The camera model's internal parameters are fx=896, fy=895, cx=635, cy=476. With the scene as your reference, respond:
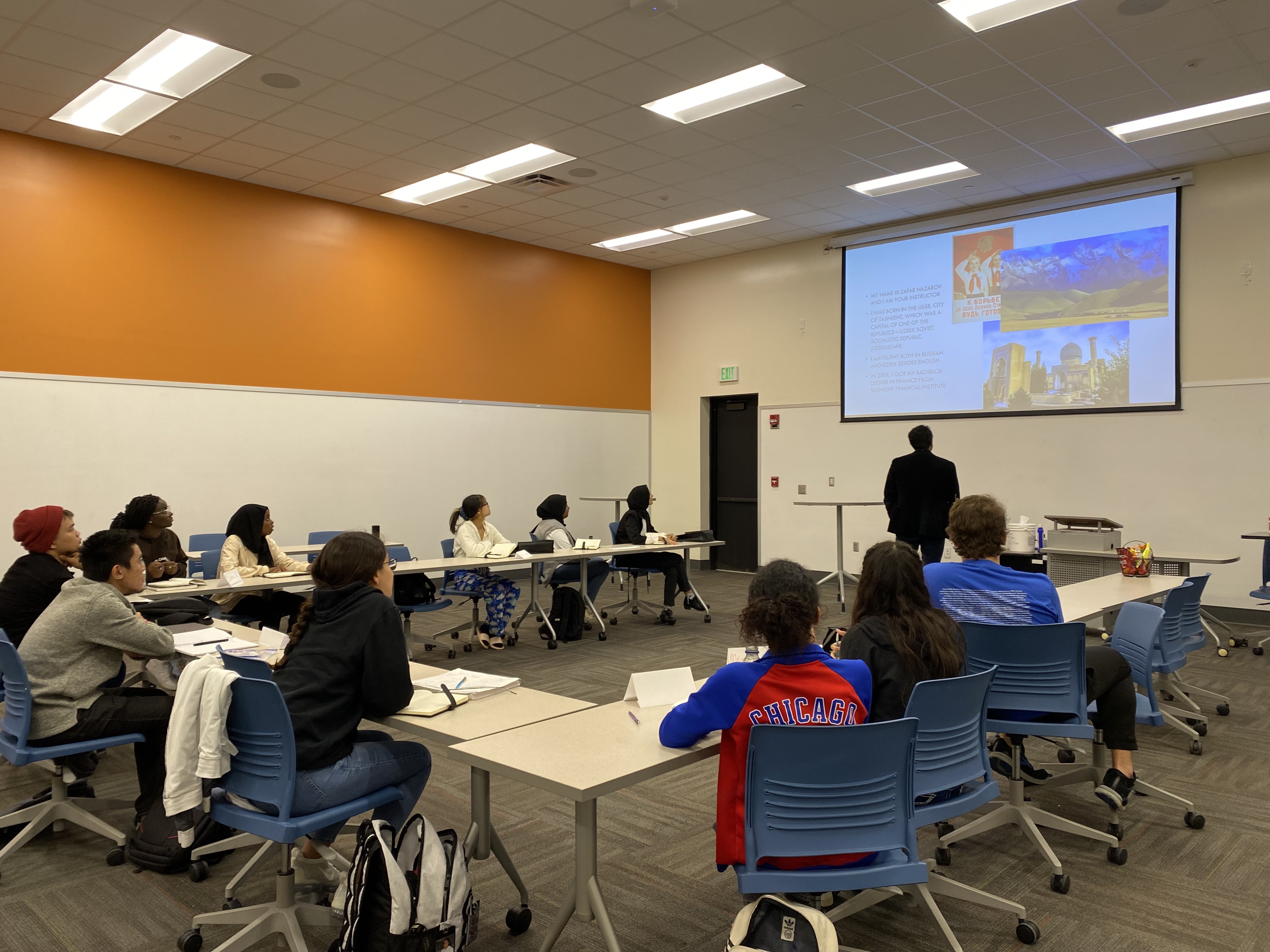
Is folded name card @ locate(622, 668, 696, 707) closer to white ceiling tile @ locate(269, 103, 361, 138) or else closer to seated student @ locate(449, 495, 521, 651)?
seated student @ locate(449, 495, 521, 651)

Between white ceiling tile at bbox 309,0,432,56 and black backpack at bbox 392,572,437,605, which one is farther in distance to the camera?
black backpack at bbox 392,572,437,605

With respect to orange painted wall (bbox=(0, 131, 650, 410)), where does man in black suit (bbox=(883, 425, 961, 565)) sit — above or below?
below

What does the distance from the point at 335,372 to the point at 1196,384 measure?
7.88 m

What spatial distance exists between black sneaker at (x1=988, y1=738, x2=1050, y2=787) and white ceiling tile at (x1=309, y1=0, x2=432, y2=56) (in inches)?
194

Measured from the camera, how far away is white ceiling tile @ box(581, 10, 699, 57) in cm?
520

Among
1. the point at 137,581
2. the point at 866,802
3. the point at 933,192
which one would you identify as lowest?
the point at 866,802

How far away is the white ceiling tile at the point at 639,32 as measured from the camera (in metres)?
5.20

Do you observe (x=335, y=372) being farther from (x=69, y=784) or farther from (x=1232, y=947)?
(x=1232, y=947)

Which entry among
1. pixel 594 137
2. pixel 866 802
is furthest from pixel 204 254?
pixel 866 802

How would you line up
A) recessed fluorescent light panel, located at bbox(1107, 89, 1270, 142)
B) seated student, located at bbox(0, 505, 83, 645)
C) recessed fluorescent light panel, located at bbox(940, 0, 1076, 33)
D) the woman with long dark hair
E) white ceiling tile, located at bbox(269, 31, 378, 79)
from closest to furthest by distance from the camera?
the woman with long dark hair → seated student, located at bbox(0, 505, 83, 645) → recessed fluorescent light panel, located at bbox(940, 0, 1076, 33) → white ceiling tile, located at bbox(269, 31, 378, 79) → recessed fluorescent light panel, located at bbox(1107, 89, 1270, 142)

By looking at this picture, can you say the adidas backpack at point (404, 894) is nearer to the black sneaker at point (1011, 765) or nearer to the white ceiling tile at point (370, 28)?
the black sneaker at point (1011, 765)

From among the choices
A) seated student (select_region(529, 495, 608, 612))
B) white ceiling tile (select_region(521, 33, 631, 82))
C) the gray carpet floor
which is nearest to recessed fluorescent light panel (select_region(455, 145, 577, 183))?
white ceiling tile (select_region(521, 33, 631, 82))

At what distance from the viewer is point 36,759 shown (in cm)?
300

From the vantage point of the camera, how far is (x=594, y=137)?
711 cm
